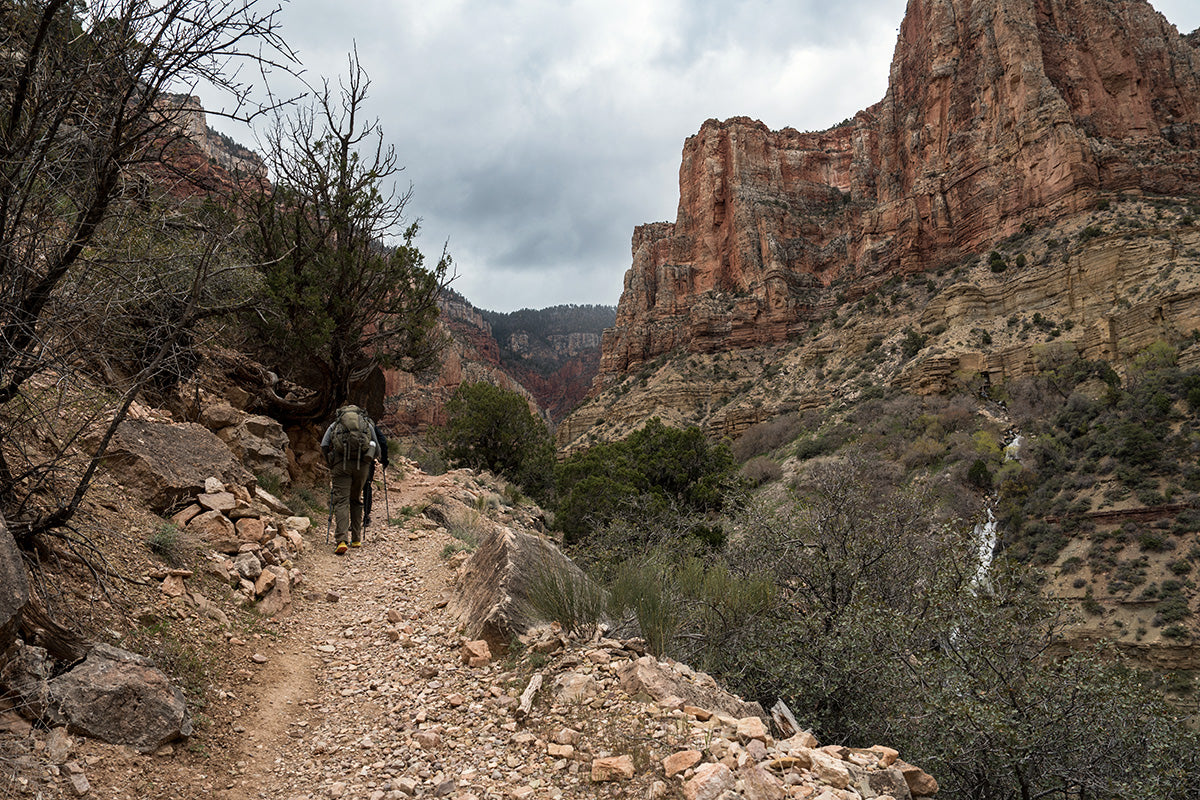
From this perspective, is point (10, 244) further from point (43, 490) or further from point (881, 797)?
point (881, 797)

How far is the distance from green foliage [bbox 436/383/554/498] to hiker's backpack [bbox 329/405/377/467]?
44.2ft

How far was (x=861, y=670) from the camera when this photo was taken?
17.4 ft

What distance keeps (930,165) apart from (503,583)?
6544 centimetres

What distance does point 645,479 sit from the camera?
19.6 m

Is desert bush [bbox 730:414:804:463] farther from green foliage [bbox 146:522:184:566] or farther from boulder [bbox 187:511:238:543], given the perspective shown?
green foliage [bbox 146:522:184:566]

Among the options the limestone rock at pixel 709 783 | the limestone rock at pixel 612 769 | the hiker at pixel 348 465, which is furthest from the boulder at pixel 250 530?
the limestone rock at pixel 709 783

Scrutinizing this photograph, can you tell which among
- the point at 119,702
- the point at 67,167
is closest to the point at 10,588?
the point at 119,702

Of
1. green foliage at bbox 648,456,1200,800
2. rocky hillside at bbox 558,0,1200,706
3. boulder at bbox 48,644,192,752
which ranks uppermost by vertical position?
rocky hillside at bbox 558,0,1200,706

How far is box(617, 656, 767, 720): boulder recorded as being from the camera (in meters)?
3.58

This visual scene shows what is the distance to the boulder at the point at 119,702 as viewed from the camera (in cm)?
284

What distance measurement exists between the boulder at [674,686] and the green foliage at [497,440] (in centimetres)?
1731

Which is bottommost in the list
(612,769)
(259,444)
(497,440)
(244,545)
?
(612,769)

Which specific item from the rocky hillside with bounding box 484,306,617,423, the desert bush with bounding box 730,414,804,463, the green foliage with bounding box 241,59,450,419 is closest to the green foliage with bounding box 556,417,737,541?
the green foliage with bounding box 241,59,450,419

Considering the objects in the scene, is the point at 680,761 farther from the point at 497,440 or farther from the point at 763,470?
the point at 763,470
